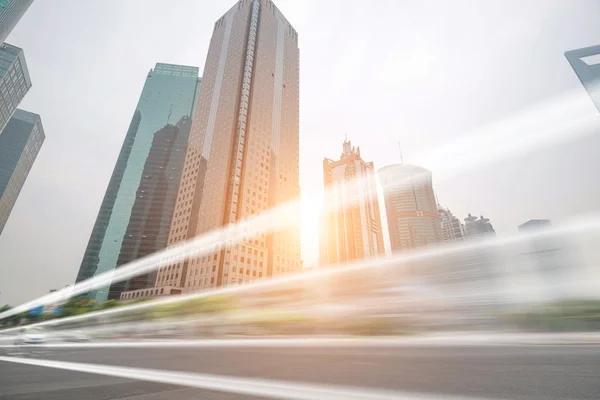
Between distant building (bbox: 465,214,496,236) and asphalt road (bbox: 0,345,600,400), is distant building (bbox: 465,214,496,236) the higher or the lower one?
Answer: the higher one

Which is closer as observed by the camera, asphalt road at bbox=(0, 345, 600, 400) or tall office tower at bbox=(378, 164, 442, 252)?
asphalt road at bbox=(0, 345, 600, 400)

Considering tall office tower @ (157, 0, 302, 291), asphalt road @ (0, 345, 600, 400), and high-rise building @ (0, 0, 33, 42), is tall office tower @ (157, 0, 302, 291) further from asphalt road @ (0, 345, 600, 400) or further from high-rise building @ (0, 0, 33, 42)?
high-rise building @ (0, 0, 33, 42)

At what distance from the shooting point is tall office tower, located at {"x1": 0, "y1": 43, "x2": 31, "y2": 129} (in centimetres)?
10306

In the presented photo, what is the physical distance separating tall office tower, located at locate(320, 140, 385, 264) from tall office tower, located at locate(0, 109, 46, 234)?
631 feet

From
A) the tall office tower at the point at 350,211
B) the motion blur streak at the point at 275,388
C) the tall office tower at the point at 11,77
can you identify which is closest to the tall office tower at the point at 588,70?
the motion blur streak at the point at 275,388

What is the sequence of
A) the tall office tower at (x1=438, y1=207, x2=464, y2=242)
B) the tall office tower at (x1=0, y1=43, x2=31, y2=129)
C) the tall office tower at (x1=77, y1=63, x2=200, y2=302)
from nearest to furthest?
the tall office tower at (x1=0, y1=43, x2=31, y2=129) < the tall office tower at (x1=77, y1=63, x2=200, y2=302) < the tall office tower at (x1=438, y1=207, x2=464, y2=242)

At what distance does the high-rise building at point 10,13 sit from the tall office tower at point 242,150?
62571 millimetres

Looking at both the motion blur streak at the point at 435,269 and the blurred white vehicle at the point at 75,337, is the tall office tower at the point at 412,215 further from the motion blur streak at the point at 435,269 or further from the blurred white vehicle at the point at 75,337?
the blurred white vehicle at the point at 75,337

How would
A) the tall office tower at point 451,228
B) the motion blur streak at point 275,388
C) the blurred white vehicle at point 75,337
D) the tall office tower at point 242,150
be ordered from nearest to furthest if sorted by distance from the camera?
the motion blur streak at point 275,388 < the blurred white vehicle at point 75,337 < the tall office tower at point 242,150 < the tall office tower at point 451,228

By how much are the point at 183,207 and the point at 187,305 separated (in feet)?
246

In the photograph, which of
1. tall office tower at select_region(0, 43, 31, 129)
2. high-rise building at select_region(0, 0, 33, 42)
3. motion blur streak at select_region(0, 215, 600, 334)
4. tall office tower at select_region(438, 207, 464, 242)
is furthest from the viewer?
tall office tower at select_region(438, 207, 464, 242)

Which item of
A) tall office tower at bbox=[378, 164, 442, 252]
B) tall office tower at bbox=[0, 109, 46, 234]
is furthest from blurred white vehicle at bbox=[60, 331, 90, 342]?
tall office tower at bbox=[0, 109, 46, 234]

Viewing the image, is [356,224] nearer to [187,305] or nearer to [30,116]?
[187,305]

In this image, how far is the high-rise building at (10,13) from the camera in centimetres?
8129
